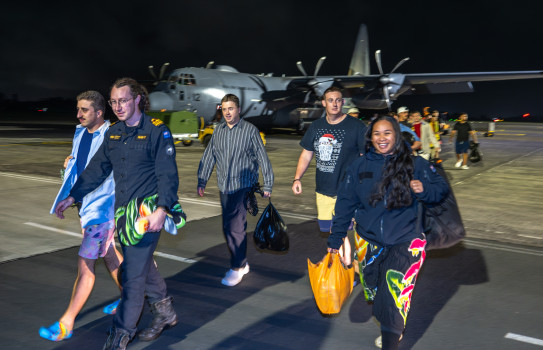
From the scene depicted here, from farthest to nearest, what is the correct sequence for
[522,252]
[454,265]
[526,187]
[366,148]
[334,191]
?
1. [526,187]
2. [522,252]
3. [454,265]
4. [334,191]
5. [366,148]

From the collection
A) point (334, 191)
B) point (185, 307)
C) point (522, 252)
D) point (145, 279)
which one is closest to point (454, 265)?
point (522, 252)

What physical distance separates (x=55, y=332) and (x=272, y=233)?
223 cm

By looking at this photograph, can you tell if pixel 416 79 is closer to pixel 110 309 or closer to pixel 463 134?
pixel 463 134

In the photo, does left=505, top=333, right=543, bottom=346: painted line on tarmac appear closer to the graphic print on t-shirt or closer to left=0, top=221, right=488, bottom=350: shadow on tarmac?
left=0, top=221, right=488, bottom=350: shadow on tarmac

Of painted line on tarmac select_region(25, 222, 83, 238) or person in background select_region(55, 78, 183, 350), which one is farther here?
painted line on tarmac select_region(25, 222, 83, 238)

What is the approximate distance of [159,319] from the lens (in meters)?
3.87

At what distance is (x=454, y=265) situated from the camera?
5793 mm

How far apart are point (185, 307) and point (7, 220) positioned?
483cm

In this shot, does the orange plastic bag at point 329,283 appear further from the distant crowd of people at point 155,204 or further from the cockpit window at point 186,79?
the cockpit window at point 186,79

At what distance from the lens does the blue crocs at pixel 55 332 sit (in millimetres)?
3723

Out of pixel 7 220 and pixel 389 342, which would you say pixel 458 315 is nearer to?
pixel 389 342

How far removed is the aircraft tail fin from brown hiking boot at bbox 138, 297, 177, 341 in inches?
1346

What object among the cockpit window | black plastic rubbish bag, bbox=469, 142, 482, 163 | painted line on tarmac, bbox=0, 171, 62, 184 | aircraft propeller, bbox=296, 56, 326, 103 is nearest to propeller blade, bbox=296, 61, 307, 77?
aircraft propeller, bbox=296, 56, 326, 103

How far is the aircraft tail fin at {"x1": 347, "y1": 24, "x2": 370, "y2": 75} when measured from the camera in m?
36.6
